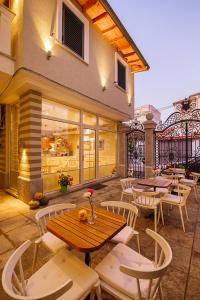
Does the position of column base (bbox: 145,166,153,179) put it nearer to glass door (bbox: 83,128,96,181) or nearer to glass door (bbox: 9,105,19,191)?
glass door (bbox: 83,128,96,181)

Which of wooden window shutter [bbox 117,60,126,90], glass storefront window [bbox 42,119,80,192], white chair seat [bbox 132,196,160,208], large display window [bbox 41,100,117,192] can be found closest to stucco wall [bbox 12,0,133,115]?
wooden window shutter [bbox 117,60,126,90]

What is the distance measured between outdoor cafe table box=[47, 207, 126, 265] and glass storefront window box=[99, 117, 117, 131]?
691 centimetres

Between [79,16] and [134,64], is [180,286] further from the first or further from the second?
[134,64]

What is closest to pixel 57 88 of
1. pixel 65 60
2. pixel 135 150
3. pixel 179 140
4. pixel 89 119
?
pixel 65 60

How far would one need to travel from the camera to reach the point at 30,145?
17.5 ft

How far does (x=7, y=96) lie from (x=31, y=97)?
162 centimetres

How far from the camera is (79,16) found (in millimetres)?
6215

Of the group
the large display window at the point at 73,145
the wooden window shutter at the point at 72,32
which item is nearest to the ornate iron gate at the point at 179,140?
the large display window at the point at 73,145

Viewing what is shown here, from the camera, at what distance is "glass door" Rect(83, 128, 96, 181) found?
777cm

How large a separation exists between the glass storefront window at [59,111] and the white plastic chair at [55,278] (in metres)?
4.95

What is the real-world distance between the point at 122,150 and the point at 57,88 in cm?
564

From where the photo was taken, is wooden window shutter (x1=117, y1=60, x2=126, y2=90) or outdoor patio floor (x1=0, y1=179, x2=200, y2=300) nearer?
outdoor patio floor (x1=0, y1=179, x2=200, y2=300)

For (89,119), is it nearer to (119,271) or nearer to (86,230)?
(86,230)

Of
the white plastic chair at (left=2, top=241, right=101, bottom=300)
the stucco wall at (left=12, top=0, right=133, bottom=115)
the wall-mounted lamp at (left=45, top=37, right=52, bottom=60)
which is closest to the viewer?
the white plastic chair at (left=2, top=241, right=101, bottom=300)
